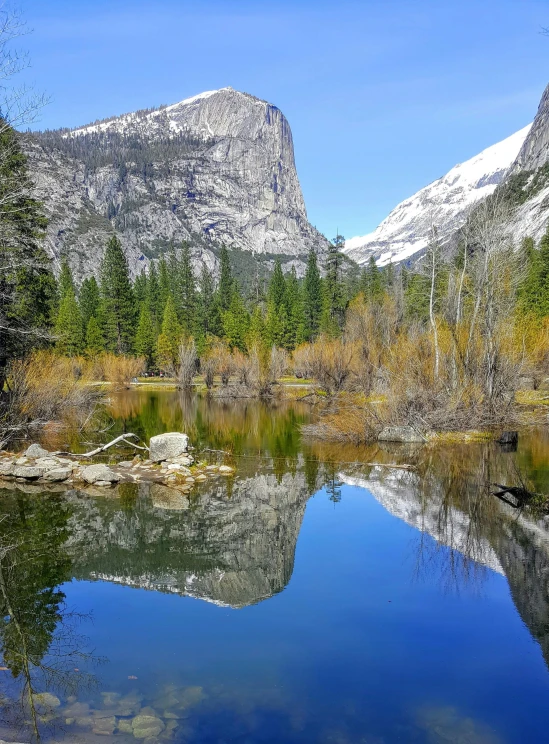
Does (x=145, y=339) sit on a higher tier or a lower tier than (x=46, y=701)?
higher

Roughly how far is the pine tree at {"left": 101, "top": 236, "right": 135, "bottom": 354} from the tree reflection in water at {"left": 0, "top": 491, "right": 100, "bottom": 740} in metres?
58.1

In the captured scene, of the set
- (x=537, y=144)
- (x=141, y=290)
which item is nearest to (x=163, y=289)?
(x=141, y=290)

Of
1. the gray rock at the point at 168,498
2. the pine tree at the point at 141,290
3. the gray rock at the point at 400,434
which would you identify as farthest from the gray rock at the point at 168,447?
the pine tree at the point at 141,290

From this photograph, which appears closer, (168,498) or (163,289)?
(168,498)

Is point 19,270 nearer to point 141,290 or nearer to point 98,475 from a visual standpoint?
point 98,475

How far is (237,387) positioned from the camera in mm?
47562

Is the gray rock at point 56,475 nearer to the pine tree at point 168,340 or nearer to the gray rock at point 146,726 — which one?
the gray rock at point 146,726

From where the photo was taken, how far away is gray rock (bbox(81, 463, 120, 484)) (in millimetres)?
15664

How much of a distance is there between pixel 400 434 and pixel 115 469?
11127 millimetres

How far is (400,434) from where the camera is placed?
73.6 feet

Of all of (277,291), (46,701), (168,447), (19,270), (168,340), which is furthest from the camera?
(277,291)

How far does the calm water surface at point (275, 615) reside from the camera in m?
5.63

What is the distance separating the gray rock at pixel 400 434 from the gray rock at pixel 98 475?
11.1 meters

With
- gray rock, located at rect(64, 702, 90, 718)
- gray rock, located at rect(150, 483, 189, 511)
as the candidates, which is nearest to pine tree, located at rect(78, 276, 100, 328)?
gray rock, located at rect(150, 483, 189, 511)
